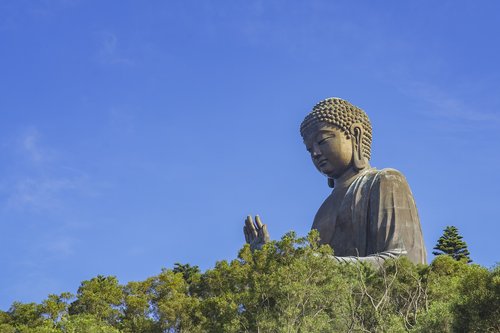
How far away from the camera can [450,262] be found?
20594 mm

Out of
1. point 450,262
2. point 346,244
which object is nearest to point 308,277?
point 450,262

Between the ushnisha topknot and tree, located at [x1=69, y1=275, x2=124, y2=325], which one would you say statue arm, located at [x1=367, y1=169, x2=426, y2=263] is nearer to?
the ushnisha topknot

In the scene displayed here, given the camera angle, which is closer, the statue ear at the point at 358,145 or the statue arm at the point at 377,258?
the statue arm at the point at 377,258

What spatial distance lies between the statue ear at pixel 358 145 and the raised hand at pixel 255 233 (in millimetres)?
3761

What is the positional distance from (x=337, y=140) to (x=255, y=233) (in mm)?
4109

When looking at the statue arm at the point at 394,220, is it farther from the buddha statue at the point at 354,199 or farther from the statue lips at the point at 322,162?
the statue lips at the point at 322,162

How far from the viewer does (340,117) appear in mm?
25703

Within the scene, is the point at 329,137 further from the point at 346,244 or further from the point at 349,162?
the point at 346,244

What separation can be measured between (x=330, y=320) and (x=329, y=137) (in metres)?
9.88

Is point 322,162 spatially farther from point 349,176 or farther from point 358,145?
point 358,145

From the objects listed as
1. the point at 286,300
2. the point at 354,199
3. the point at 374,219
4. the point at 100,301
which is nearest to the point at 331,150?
the point at 354,199

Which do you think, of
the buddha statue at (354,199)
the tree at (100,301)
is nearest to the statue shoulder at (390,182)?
the buddha statue at (354,199)

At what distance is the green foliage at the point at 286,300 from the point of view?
51.8 ft

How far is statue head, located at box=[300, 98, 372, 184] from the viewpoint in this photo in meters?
25.5
